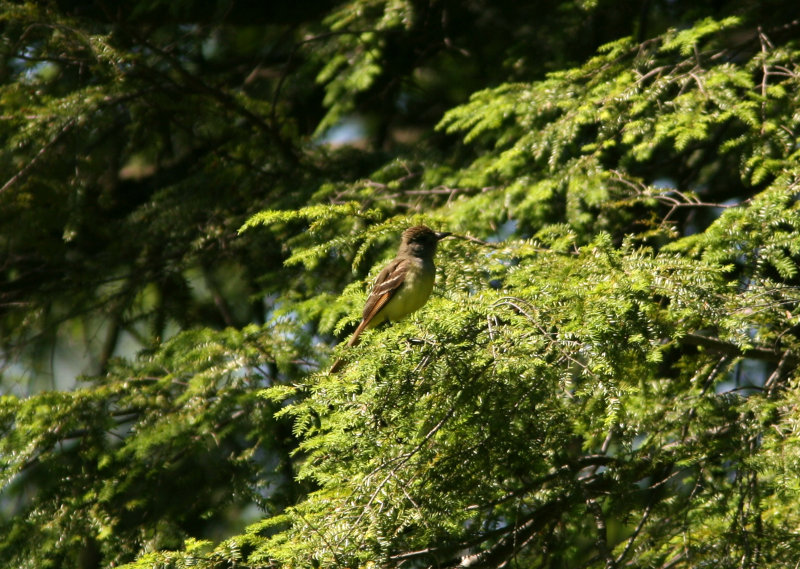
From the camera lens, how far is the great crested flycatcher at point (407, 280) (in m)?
4.90

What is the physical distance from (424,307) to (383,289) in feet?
2.22

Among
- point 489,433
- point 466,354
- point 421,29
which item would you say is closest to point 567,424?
point 489,433

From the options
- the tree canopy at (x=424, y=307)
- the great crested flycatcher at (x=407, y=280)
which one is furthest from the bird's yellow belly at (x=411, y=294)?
the tree canopy at (x=424, y=307)

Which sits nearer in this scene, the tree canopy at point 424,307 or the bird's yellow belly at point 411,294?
the tree canopy at point 424,307

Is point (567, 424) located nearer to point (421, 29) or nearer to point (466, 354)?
point (466, 354)

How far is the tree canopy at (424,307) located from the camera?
3658 millimetres

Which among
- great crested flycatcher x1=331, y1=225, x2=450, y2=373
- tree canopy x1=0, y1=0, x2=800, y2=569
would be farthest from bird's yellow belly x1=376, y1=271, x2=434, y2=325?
tree canopy x1=0, y1=0, x2=800, y2=569

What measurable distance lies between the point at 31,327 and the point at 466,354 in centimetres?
487

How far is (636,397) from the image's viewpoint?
5.00m

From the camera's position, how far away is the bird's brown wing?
16.3 feet

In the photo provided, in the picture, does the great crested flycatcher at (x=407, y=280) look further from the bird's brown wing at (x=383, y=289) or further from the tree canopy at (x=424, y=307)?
the tree canopy at (x=424, y=307)

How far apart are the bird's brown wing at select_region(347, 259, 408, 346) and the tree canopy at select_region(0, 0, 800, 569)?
10cm

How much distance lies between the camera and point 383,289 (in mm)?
4977

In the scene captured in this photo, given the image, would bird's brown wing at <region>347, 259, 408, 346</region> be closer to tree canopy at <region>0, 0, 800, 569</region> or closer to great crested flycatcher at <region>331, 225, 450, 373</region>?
great crested flycatcher at <region>331, 225, 450, 373</region>
